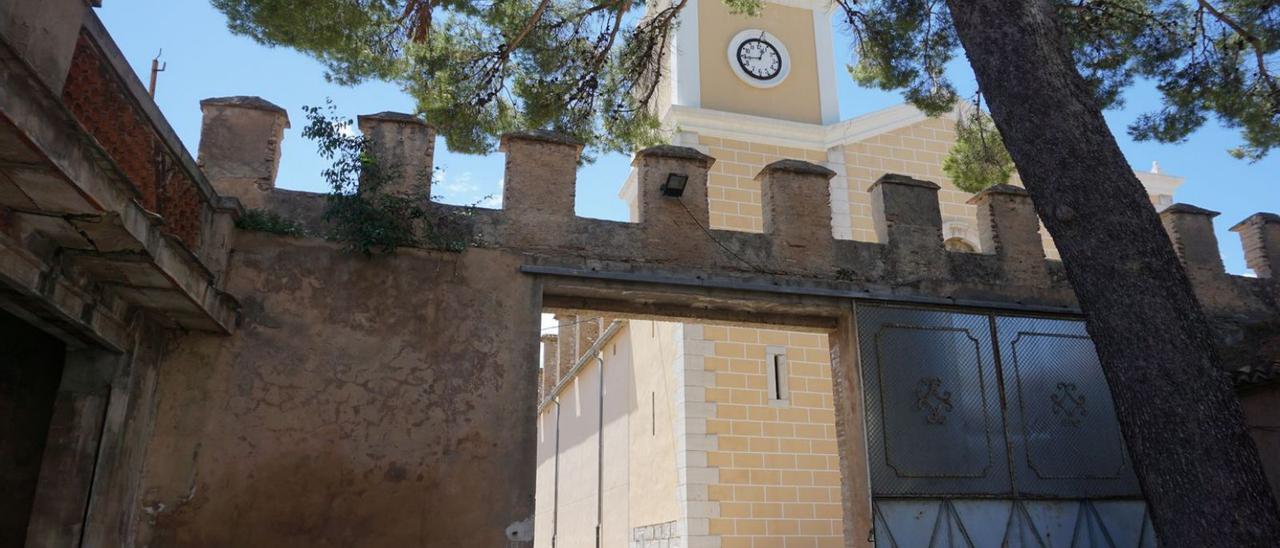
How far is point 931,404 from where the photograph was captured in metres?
7.50

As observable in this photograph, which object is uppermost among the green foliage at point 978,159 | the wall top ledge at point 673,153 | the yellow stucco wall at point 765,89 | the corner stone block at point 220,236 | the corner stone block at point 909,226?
the yellow stucco wall at point 765,89

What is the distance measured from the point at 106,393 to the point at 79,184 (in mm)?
2160

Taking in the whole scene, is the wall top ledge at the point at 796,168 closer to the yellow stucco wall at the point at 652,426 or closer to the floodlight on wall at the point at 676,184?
the floodlight on wall at the point at 676,184

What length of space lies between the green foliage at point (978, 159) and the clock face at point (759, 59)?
587 centimetres

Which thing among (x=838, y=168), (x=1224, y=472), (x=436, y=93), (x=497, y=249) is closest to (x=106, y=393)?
(x=497, y=249)

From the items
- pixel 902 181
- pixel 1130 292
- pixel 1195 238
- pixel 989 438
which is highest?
pixel 902 181

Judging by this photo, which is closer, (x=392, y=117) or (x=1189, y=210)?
(x=392, y=117)

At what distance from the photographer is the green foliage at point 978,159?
992 cm

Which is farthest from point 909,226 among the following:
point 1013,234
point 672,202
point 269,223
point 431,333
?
point 269,223

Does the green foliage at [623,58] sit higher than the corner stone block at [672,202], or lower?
higher

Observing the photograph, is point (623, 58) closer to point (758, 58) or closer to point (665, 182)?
point (665, 182)

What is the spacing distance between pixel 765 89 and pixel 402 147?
30.9 feet

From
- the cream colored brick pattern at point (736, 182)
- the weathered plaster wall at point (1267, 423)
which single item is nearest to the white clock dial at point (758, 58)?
the cream colored brick pattern at point (736, 182)

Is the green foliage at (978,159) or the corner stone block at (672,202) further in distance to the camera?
the green foliage at (978,159)
